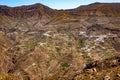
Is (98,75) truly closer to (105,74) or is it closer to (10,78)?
(105,74)

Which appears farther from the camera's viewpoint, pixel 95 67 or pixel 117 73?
pixel 95 67

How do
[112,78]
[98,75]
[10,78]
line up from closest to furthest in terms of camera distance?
[112,78] < [98,75] < [10,78]

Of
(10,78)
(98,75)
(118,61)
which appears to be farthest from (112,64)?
(10,78)

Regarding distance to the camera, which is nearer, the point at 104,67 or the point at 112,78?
the point at 112,78

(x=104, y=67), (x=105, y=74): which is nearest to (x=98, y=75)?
(x=105, y=74)

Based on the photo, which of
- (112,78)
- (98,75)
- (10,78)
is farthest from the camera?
(10,78)

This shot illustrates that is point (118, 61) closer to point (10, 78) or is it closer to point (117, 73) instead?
point (117, 73)

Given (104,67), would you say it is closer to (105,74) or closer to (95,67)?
(95,67)

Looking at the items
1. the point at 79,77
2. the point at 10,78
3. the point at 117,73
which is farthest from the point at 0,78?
the point at 117,73
